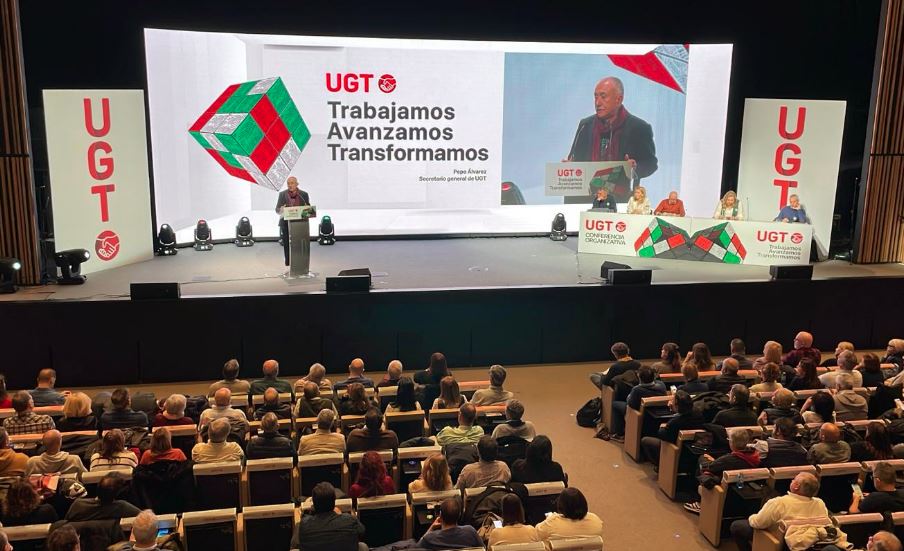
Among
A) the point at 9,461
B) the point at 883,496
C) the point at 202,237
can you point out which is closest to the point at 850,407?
the point at 883,496

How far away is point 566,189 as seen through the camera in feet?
44.7

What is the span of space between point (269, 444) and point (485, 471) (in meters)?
1.54

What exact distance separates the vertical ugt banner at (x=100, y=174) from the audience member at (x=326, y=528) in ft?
23.6

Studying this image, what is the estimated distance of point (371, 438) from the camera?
18.7 ft

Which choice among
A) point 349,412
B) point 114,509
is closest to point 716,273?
point 349,412

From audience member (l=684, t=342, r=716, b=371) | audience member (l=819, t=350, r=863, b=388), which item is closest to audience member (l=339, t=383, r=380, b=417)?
audience member (l=684, t=342, r=716, b=371)

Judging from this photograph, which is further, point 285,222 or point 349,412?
point 285,222

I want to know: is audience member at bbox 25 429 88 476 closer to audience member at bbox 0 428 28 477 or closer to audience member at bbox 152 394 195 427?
audience member at bbox 0 428 28 477

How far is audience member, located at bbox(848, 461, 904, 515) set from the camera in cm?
480

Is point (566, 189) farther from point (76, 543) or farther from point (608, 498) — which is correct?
point (76, 543)

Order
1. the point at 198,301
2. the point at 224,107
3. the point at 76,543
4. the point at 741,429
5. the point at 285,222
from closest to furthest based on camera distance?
the point at 76,543 → the point at 741,429 → the point at 198,301 → the point at 285,222 → the point at 224,107

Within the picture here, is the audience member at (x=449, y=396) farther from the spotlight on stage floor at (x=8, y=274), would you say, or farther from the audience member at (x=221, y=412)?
the spotlight on stage floor at (x=8, y=274)

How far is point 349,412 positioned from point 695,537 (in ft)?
9.19

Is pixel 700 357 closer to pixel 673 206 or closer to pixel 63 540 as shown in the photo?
pixel 673 206
